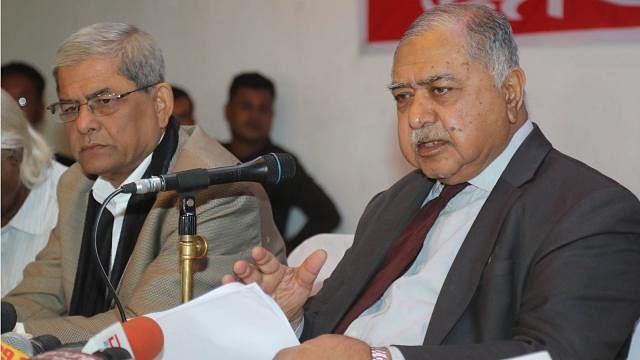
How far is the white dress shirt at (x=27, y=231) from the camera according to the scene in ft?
12.7

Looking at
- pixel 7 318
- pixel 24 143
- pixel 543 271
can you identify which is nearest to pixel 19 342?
pixel 7 318

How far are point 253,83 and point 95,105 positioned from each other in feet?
10.1

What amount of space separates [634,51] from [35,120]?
4.52m

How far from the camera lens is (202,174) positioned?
214cm

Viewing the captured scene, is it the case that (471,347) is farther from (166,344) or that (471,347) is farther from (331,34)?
(331,34)

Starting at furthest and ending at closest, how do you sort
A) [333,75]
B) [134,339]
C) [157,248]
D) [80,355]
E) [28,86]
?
[28,86]
[333,75]
[157,248]
[134,339]
[80,355]

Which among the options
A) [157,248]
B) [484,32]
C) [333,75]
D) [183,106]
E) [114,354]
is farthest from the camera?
[183,106]

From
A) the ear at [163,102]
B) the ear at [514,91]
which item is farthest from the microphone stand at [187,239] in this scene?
the ear at [163,102]

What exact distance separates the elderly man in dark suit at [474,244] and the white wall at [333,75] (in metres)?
1.97

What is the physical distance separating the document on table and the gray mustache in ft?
2.54

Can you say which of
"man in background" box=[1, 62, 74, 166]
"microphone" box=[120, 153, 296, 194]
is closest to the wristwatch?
"microphone" box=[120, 153, 296, 194]

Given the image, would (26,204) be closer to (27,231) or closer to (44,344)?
(27,231)

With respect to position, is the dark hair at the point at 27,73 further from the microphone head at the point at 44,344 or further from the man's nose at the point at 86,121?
the microphone head at the point at 44,344

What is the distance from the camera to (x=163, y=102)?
3.12 m
